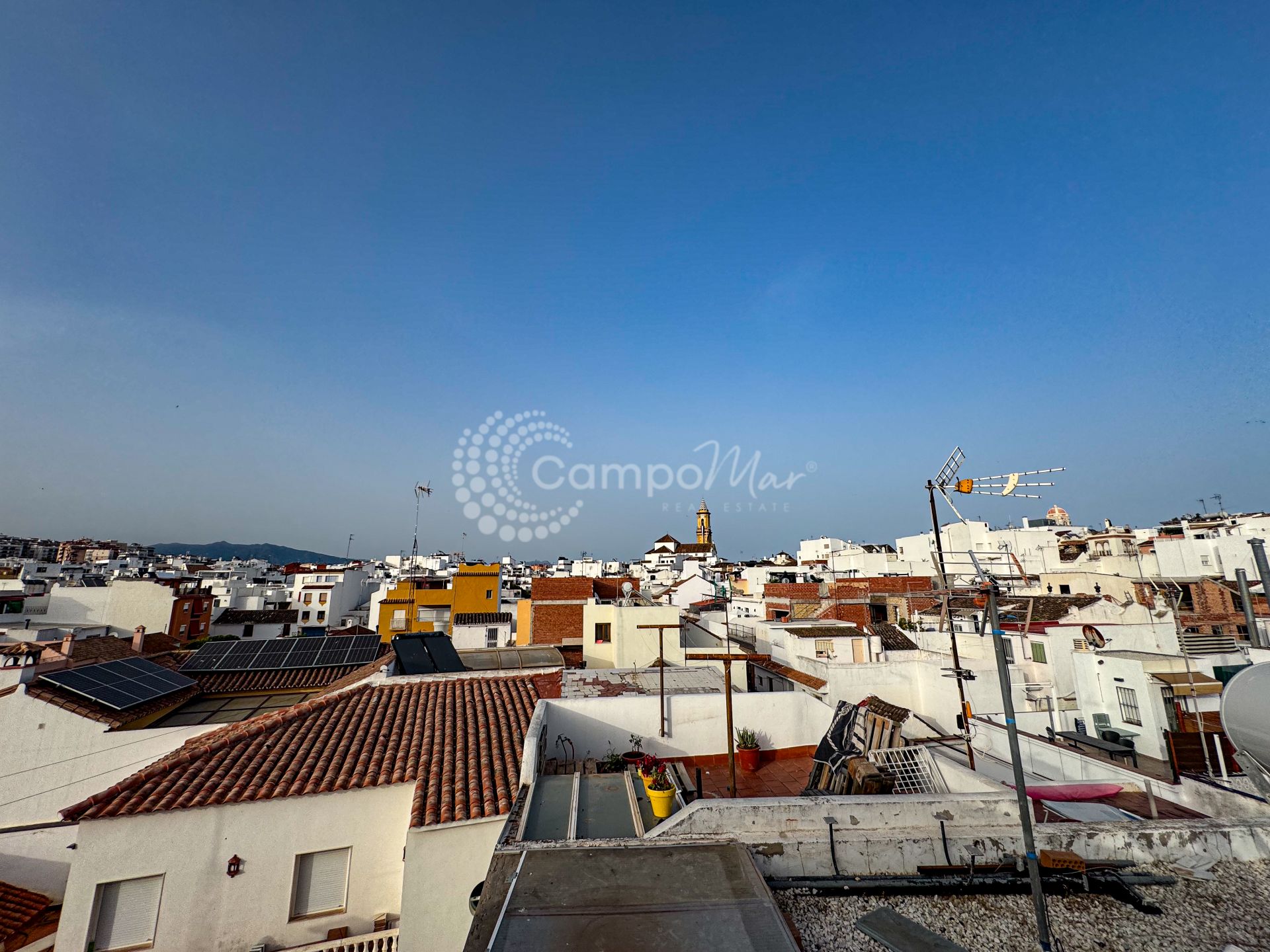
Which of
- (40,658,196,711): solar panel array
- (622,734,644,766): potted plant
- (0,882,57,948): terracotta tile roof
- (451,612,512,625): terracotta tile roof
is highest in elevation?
(451,612,512,625): terracotta tile roof

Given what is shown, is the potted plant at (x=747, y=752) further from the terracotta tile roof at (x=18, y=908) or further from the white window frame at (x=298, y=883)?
the terracotta tile roof at (x=18, y=908)

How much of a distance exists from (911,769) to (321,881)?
10.1 metres

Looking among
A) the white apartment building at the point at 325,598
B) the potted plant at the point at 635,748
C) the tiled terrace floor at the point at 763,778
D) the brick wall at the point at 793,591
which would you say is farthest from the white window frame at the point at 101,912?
the white apartment building at the point at 325,598

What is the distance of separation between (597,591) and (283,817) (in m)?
26.1

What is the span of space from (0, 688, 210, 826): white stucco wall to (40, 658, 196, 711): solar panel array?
3.04 ft

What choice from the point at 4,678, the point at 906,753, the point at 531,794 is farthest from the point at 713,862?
the point at 4,678

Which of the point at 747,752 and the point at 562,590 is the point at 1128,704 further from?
the point at 562,590

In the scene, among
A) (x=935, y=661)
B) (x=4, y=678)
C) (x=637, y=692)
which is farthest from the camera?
(x=935, y=661)

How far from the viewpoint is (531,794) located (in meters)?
8.07

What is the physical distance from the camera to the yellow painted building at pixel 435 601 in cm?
4147

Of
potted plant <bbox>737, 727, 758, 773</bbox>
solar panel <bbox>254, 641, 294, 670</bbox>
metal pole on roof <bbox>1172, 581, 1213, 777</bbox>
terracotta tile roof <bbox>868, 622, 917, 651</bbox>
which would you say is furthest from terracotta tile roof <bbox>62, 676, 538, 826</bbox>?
terracotta tile roof <bbox>868, 622, 917, 651</bbox>

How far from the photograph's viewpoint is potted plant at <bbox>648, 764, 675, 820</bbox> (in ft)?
24.2

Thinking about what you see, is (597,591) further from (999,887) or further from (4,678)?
(999,887)

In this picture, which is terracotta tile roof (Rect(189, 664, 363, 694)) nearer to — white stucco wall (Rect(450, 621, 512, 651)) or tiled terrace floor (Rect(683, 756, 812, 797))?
white stucco wall (Rect(450, 621, 512, 651))
